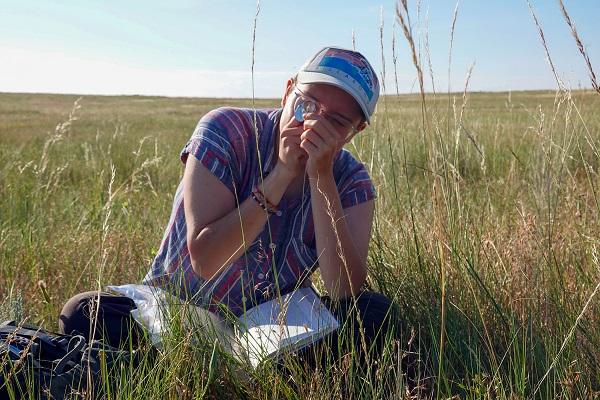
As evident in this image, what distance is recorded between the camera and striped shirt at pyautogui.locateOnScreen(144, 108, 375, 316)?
2066 mm

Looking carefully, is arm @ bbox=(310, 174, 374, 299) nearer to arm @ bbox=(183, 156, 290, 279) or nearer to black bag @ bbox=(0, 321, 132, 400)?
arm @ bbox=(183, 156, 290, 279)

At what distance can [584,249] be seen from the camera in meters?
2.51

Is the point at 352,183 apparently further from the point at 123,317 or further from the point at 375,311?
the point at 123,317

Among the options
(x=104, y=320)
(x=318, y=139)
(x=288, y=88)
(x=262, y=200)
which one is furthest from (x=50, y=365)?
(x=288, y=88)

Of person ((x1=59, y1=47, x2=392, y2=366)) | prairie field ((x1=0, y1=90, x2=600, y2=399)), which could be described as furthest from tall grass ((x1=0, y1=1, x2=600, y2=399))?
person ((x1=59, y1=47, x2=392, y2=366))

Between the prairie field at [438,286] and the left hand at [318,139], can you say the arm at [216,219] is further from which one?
the prairie field at [438,286]

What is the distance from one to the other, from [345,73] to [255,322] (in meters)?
0.74

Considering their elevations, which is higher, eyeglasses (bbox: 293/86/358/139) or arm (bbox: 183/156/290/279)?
eyeglasses (bbox: 293/86/358/139)

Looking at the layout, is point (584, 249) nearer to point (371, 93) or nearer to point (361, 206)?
point (361, 206)

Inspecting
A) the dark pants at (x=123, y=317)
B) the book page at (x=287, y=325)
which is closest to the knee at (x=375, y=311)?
the dark pants at (x=123, y=317)

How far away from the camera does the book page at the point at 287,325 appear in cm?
175

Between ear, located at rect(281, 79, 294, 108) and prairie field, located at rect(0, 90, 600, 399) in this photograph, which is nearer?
prairie field, located at rect(0, 90, 600, 399)

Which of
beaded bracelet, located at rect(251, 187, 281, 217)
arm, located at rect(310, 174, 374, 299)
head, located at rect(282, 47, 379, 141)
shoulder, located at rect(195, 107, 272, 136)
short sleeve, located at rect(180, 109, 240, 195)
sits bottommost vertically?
arm, located at rect(310, 174, 374, 299)

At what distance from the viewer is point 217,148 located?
2041 millimetres
